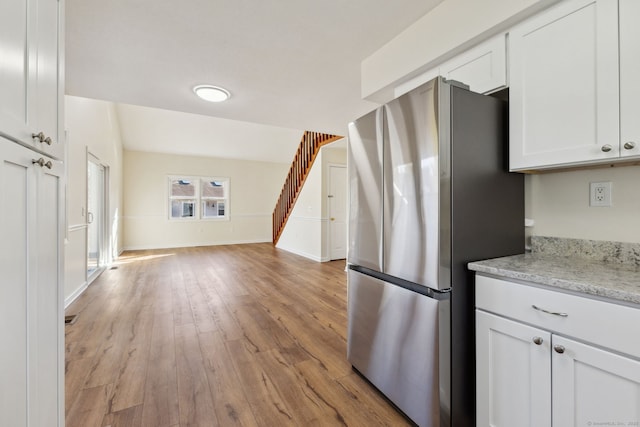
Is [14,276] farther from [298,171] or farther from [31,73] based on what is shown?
[298,171]

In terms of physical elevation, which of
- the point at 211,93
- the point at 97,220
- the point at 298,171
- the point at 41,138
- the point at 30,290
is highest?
the point at 211,93

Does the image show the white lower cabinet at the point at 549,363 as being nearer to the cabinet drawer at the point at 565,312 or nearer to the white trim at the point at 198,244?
the cabinet drawer at the point at 565,312

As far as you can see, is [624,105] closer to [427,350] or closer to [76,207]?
[427,350]

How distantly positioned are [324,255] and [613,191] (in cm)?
472

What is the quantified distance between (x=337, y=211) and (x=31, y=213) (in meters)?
5.21

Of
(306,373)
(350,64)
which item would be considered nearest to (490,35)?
(350,64)

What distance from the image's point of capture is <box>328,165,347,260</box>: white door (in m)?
5.88

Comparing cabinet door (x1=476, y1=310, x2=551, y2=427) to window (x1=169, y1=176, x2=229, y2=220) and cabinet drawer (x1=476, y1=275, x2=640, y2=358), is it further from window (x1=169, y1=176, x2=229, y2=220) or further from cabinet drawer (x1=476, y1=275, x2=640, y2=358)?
window (x1=169, y1=176, x2=229, y2=220)

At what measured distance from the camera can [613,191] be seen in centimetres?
132

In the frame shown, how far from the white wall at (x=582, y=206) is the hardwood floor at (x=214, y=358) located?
136 centimetres

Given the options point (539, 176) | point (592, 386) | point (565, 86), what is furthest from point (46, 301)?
point (539, 176)

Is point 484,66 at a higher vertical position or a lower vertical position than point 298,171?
lower

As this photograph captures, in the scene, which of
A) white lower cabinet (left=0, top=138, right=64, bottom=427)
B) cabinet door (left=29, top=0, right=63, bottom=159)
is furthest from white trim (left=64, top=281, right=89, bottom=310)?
cabinet door (left=29, top=0, right=63, bottom=159)

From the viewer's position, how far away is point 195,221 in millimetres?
7926
